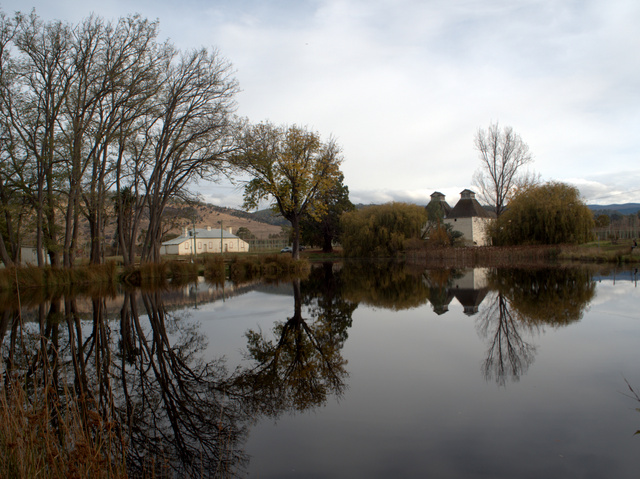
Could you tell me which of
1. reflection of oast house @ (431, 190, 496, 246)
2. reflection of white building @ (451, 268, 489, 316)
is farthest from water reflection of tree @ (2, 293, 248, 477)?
reflection of oast house @ (431, 190, 496, 246)

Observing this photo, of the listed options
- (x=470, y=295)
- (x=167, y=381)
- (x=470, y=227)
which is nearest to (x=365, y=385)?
(x=167, y=381)

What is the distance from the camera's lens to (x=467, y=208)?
197 feet

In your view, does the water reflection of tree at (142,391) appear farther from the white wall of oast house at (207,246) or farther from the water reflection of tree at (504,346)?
the white wall of oast house at (207,246)

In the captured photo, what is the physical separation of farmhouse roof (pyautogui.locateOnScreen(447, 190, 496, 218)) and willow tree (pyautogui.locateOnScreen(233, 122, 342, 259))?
35.8m

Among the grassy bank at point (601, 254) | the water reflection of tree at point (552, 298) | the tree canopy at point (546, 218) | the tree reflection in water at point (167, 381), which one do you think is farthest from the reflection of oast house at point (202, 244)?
the tree reflection in water at point (167, 381)

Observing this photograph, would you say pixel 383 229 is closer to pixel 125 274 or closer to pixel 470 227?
pixel 470 227

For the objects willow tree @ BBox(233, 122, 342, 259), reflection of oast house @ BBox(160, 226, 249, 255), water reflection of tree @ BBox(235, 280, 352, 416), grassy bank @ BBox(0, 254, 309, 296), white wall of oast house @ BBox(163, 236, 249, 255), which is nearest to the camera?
water reflection of tree @ BBox(235, 280, 352, 416)

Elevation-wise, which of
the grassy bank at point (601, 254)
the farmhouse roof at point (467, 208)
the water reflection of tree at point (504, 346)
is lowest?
the water reflection of tree at point (504, 346)

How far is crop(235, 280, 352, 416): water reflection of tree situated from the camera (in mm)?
4957

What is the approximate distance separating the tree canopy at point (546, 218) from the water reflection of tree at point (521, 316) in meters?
20.7

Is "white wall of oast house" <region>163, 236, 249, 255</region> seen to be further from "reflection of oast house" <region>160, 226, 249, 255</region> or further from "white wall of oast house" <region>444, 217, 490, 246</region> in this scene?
"white wall of oast house" <region>444, 217, 490, 246</region>

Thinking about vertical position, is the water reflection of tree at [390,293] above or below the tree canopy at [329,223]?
below

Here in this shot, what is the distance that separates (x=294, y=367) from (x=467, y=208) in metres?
57.6

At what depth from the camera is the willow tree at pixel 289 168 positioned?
26.6m
